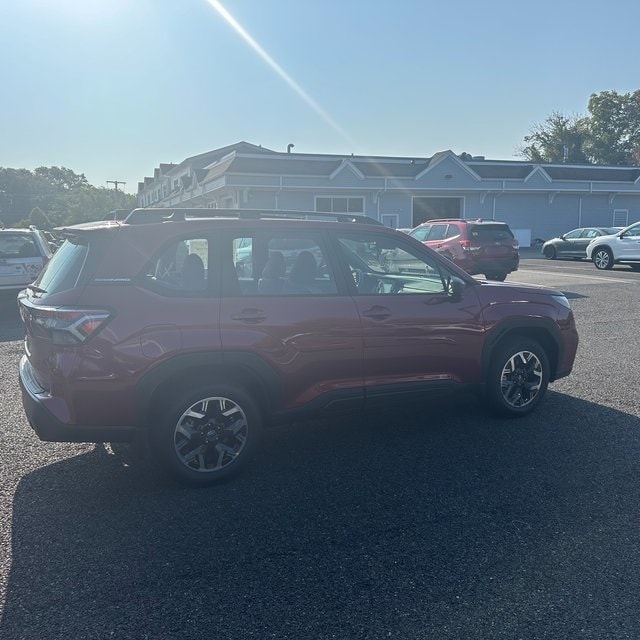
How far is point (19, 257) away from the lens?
11.1 metres

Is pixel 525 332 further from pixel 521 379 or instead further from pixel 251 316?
pixel 251 316

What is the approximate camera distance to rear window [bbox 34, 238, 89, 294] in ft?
12.8

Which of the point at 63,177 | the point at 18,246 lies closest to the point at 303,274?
the point at 18,246

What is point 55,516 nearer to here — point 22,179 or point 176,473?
point 176,473

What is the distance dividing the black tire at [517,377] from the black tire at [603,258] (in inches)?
666

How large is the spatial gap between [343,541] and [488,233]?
548 inches

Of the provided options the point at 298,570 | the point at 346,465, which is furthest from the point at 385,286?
the point at 298,570

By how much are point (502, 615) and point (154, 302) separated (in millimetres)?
2636

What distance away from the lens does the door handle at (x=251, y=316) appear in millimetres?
4062

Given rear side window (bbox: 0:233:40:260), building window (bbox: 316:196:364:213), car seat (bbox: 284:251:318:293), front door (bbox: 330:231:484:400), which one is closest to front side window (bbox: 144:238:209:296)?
car seat (bbox: 284:251:318:293)

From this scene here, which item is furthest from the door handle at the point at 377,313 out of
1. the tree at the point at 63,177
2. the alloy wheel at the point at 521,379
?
the tree at the point at 63,177

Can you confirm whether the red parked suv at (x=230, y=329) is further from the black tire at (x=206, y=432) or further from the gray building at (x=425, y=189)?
the gray building at (x=425, y=189)

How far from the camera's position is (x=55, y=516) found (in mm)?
3715

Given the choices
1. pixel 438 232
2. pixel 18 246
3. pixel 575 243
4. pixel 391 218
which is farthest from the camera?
pixel 391 218
